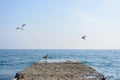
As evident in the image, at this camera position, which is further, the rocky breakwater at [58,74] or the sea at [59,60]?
the sea at [59,60]

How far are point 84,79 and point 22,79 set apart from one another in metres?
3.99

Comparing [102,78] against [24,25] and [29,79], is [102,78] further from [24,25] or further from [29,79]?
[24,25]

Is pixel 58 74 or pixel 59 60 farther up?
pixel 59 60

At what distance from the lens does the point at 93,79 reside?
19.8 metres

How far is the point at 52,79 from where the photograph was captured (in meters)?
19.7

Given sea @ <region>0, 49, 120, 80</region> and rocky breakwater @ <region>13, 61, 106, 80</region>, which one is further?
sea @ <region>0, 49, 120, 80</region>

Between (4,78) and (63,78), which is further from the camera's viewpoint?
(4,78)

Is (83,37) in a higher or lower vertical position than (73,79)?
higher

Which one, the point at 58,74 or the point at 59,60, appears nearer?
the point at 58,74

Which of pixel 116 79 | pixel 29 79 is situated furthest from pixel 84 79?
pixel 116 79

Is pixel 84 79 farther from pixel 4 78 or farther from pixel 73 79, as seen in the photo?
pixel 4 78

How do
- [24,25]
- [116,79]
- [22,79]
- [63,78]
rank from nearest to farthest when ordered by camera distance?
[22,79], [63,78], [24,25], [116,79]

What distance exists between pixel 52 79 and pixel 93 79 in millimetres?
2670

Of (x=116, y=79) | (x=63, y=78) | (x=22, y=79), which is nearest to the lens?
(x=22, y=79)
